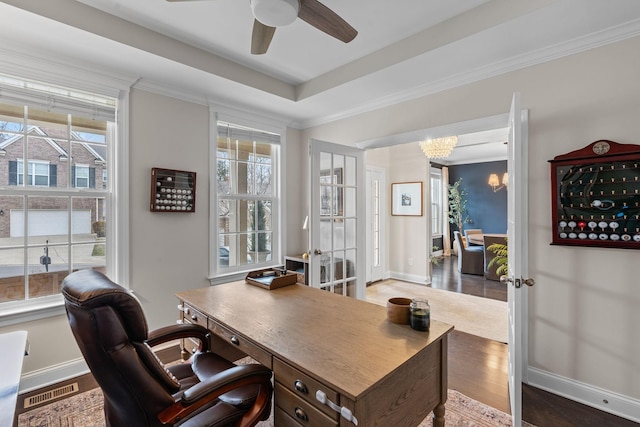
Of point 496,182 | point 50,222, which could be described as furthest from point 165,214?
point 496,182

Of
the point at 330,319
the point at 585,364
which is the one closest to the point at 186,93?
the point at 330,319

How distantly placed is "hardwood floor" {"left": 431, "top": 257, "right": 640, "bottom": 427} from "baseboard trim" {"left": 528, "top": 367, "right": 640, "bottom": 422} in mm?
40

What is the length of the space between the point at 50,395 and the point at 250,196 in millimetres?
2416

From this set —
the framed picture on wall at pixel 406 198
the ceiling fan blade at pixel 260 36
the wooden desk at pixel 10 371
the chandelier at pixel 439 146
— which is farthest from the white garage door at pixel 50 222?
the framed picture on wall at pixel 406 198

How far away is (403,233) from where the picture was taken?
19.0 feet

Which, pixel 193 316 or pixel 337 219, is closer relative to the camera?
pixel 193 316

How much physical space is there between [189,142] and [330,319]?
242cm

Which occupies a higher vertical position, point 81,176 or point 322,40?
point 322,40

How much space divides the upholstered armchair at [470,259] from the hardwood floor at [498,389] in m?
3.18

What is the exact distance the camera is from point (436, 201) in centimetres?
817

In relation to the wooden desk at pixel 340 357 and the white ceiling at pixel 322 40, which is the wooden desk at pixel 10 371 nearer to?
the wooden desk at pixel 340 357

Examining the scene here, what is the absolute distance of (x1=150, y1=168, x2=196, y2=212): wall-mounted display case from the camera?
2794mm

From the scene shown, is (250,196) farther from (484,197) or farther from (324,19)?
(484,197)

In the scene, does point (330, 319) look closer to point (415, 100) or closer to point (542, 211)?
point (542, 211)
